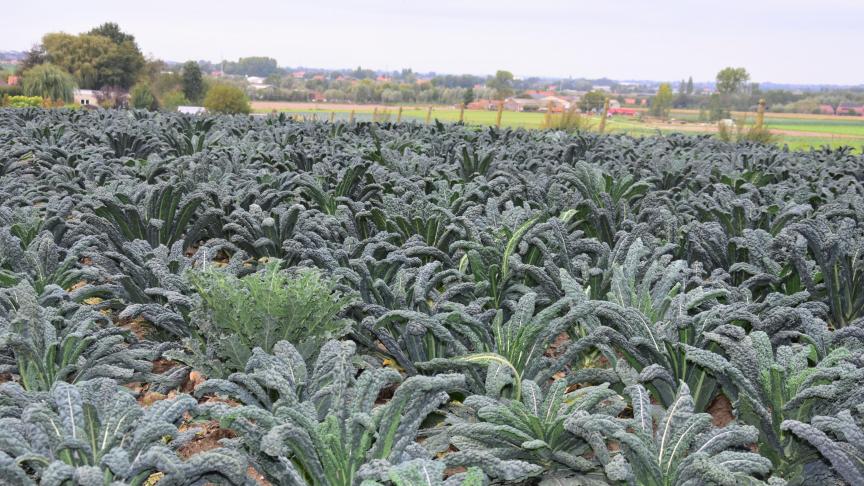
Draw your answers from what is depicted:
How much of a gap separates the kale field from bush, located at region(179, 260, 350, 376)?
1 cm

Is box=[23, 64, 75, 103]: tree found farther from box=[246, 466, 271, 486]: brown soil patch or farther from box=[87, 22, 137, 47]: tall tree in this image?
box=[246, 466, 271, 486]: brown soil patch

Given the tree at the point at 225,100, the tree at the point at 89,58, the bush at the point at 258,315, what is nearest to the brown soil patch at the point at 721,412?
the bush at the point at 258,315

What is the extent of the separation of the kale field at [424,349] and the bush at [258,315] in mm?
12

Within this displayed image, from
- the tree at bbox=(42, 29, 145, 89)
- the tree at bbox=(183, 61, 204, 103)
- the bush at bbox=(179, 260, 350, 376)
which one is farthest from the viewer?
the tree at bbox=(183, 61, 204, 103)

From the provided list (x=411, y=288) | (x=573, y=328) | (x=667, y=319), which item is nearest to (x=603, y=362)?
(x=573, y=328)

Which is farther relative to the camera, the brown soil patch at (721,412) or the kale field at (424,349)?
the brown soil patch at (721,412)

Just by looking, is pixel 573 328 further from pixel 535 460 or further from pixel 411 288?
pixel 535 460

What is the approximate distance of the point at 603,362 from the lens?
344 centimetres

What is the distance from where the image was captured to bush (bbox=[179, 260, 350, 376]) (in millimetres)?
2695

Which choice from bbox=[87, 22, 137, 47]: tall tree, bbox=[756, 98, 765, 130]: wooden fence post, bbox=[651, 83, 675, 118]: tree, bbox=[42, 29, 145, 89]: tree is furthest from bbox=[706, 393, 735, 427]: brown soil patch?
bbox=[87, 22, 137, 47]: tall tree

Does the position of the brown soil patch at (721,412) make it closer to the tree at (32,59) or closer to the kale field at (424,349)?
the kale field at (424,349)

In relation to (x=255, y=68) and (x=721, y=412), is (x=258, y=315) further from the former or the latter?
(x=255, y=68)

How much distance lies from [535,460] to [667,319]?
96cm

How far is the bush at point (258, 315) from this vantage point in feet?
8.84
